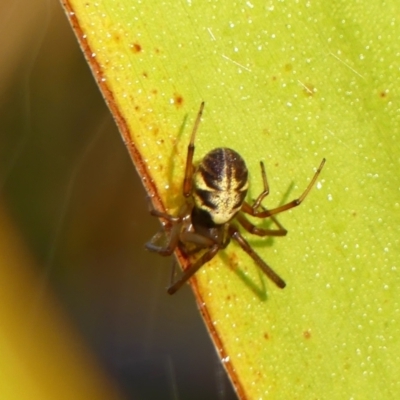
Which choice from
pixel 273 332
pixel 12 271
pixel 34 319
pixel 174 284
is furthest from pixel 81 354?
pixel 273 332

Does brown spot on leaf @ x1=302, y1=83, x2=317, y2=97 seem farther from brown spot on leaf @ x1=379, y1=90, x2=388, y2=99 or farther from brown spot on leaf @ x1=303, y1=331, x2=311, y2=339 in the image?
brown spot on leaf @ x1=303, y1=331, x2=311, y2=339

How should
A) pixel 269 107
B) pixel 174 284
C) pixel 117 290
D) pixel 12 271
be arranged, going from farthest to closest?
pixel 117 290
pixel 12 271
pixel 174 284
pixel 269 107

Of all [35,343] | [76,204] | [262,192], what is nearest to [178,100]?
[262,192]

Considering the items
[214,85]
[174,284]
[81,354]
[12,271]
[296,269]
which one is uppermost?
[214,85]

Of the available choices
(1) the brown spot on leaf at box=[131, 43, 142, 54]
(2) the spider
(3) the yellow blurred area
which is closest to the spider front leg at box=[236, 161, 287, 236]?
(2) the spider

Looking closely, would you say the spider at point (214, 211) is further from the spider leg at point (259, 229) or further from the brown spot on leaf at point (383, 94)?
A: the brown spot on leaf at point (383, 94)

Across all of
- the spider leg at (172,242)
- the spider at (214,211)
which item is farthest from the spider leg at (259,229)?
the spider leg at (172,242)

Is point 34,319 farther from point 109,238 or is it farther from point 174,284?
point 174,284

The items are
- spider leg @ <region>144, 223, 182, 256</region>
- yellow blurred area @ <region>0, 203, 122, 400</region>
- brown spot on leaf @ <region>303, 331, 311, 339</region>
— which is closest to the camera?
brown spot on leaf @ <region>303, 331, 311, 339</region>
